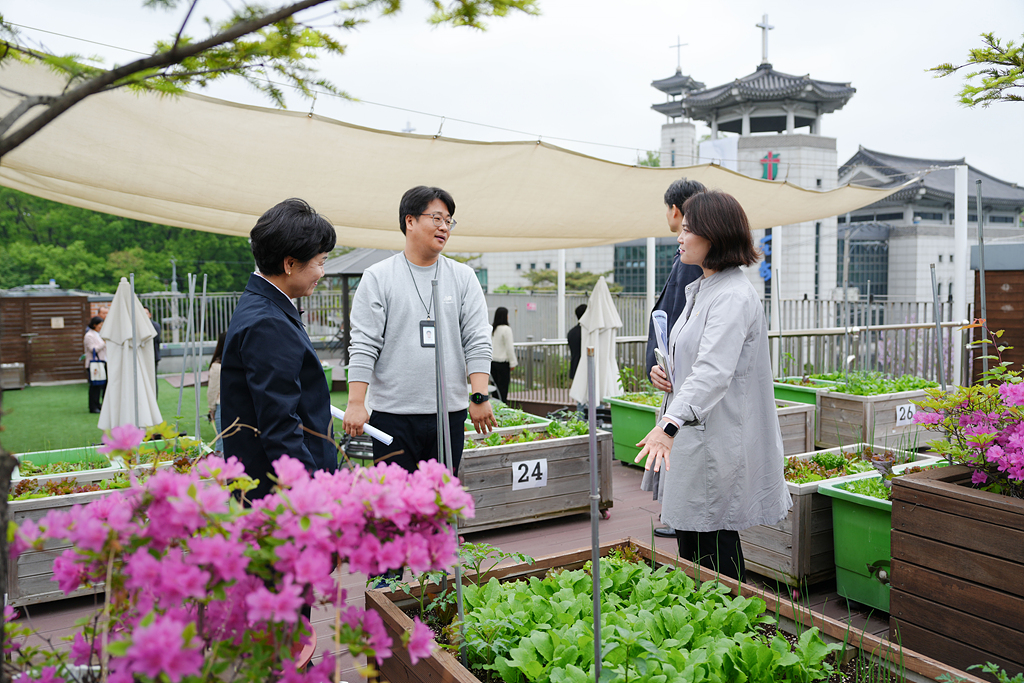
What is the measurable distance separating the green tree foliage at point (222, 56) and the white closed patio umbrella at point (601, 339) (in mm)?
4885

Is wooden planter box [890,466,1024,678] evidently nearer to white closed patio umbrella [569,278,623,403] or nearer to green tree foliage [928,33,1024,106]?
green tree foliage [928,33,1024,106]

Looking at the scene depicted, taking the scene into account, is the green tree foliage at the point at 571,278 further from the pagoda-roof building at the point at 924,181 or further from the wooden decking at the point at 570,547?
the wooden decking at the point at 570,547

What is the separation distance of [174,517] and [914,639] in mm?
2122

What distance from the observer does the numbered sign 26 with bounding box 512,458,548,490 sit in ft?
12.1

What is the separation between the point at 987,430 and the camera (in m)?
1.93

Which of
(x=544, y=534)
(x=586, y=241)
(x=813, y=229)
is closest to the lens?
(x=544, y=534)

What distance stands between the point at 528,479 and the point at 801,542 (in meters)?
1.44

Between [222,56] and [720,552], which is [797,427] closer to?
[720,552]

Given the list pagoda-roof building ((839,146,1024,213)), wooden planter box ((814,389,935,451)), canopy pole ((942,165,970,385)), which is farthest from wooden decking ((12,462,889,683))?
pagoda-roof building ((839,146,1024,213))

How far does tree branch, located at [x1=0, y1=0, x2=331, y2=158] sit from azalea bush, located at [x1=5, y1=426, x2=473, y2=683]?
382mm

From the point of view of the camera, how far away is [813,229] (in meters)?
22.2

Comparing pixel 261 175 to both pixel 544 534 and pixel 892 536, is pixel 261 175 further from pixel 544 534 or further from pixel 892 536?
pixel 892 536

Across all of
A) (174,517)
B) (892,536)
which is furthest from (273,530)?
(892,536)

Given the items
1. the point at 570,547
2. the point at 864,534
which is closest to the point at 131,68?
the point at 864,534
